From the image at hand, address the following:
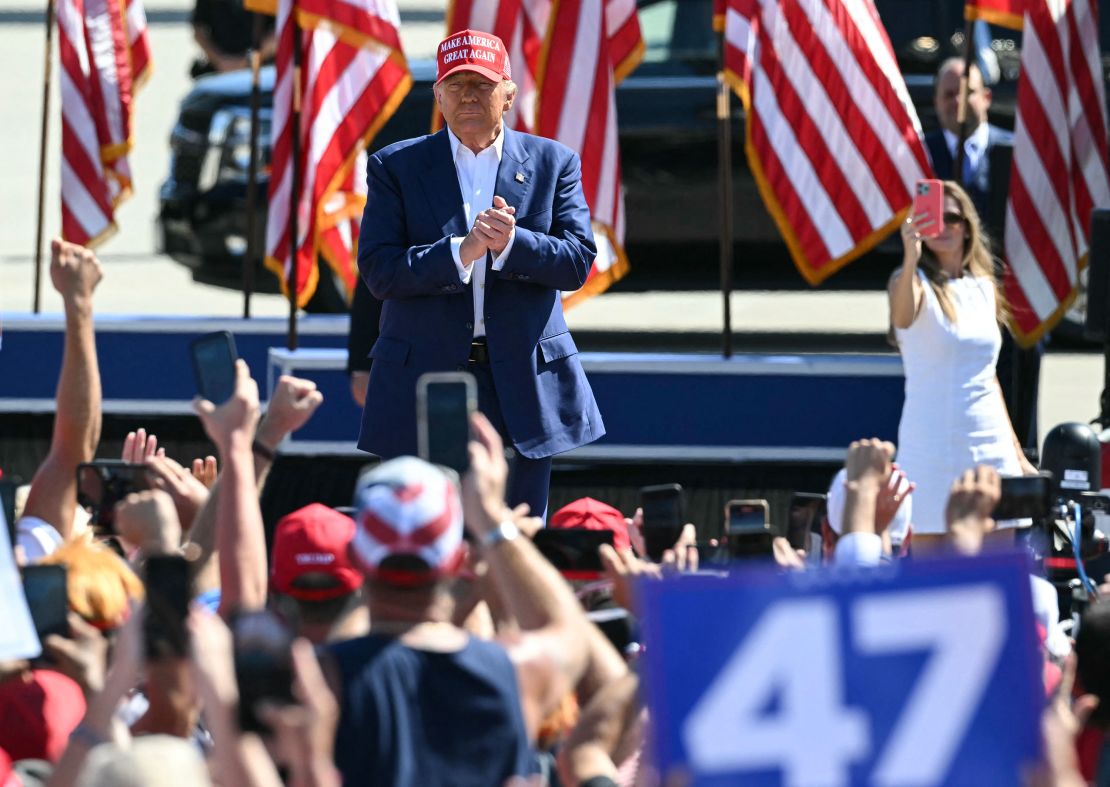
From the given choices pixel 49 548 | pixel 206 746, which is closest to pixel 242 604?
pixel 206 746

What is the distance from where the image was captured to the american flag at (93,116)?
31.6 feet

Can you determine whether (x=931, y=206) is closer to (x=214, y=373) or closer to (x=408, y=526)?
(x=214, y=373)

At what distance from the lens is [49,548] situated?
4.41 meters

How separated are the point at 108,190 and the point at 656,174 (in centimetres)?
270

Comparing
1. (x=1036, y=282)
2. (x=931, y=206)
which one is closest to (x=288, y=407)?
(x=931, y=206)

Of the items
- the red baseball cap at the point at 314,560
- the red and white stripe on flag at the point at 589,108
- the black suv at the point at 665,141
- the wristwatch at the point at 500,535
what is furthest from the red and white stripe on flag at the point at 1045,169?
the wristwatch at the point at 500,535

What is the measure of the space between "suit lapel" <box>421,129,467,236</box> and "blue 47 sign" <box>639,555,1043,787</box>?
9.71 ft

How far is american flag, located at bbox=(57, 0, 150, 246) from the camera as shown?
962 cm

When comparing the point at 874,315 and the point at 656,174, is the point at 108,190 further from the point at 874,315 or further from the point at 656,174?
the point at 874,315

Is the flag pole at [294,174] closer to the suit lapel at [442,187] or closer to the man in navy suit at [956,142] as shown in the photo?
the man in navy suit at [956,142]

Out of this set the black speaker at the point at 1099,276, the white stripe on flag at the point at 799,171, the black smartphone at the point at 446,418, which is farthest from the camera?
the white stripe on flag at the point at 799,171

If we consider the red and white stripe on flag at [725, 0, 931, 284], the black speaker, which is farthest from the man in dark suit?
the black speaker

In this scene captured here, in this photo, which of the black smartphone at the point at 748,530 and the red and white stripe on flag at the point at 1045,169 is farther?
the red and white stripe on flag at the point at 1045,169

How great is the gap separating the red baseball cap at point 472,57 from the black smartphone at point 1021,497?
6.21 ft
